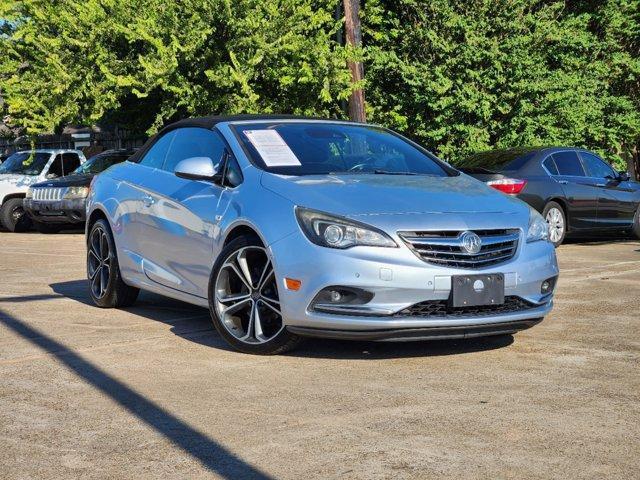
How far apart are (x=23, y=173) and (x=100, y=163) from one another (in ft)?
5.97

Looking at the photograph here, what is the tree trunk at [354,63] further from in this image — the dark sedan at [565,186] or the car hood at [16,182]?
the car hood at [16,182]

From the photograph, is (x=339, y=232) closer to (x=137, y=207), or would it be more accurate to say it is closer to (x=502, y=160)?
(x=137, y=207)

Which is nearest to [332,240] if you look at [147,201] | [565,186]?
[147,201]

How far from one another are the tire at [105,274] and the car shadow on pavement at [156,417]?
1335mm

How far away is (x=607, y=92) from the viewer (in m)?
25.7

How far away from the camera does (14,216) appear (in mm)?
21547

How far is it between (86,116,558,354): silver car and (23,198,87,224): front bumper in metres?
11.8

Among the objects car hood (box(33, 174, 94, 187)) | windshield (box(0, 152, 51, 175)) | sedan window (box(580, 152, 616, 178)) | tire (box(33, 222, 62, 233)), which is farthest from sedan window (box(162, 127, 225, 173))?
windshield (box(0, 152, 51, 175))

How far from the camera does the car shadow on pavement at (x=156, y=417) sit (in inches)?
173

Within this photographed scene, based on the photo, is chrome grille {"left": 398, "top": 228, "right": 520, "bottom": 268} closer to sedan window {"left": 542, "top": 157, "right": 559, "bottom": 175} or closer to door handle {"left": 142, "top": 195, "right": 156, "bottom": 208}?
door handle {"left": 142, "top": 195, "right": 156, "bottom": 208}

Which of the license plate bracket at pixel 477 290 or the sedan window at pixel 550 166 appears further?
the sedan window at pixel 550 166

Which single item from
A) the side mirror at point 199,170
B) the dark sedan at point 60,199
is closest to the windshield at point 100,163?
the dark sedan at point 60,199

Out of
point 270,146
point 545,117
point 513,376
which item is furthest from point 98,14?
point 513,376

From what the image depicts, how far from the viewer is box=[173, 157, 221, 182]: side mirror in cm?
732
